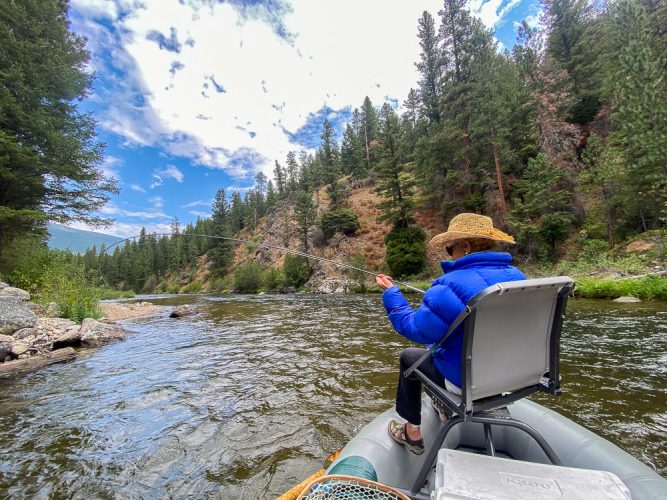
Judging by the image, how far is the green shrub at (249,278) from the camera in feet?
146

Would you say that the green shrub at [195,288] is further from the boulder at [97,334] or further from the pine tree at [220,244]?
the boulder at [97,334]

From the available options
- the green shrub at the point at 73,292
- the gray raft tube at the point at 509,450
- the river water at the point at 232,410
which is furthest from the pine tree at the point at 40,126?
the gray raft tube at the point at 509,450

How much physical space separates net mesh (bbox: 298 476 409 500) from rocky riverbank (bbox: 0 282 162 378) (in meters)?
8.17

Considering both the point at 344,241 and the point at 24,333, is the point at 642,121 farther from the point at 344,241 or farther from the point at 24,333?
the point at 344,241

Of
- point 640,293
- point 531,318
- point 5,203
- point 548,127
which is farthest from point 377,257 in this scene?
point 531,318

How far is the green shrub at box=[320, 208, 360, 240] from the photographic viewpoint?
41656mm

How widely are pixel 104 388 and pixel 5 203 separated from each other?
13.8 meters

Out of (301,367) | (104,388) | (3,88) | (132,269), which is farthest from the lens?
(132,269)

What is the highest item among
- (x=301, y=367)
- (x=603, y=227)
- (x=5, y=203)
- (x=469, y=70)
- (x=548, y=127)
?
(x=469, y=70)

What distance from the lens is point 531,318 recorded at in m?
1.91

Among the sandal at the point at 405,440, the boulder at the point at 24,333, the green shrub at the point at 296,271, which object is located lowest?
the sandal at the point at 405,440

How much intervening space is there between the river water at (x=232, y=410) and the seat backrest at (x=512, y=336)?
79.4 inches

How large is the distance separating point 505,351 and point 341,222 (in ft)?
132

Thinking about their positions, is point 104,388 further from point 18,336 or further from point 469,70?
point 469,70
